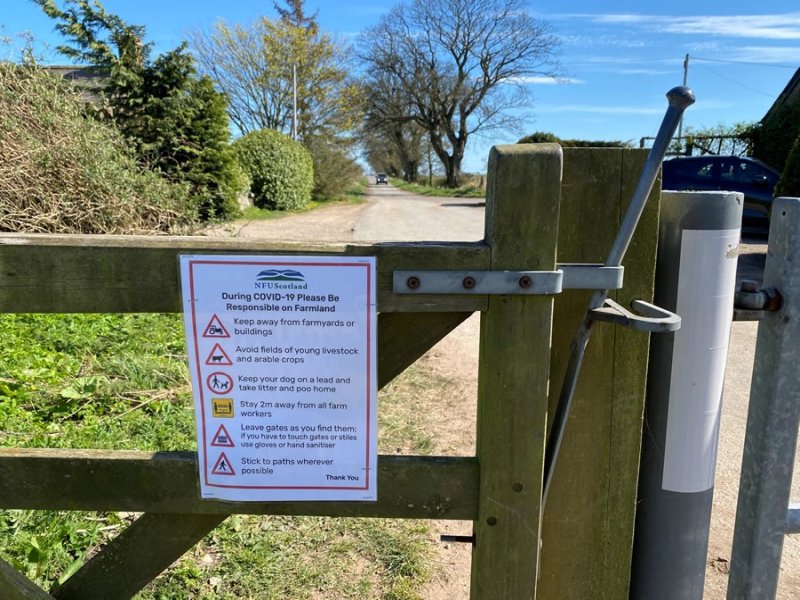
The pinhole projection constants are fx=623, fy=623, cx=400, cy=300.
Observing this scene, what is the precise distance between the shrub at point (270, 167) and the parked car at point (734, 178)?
13125mm

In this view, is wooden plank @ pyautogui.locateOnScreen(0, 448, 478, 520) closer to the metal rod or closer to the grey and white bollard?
the metal rod

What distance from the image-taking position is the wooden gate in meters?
1.27

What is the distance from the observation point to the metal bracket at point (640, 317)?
1.21 m

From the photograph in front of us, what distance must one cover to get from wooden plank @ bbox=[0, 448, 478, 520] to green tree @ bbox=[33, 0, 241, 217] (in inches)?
394

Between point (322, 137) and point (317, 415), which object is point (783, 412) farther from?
point (322, 137)

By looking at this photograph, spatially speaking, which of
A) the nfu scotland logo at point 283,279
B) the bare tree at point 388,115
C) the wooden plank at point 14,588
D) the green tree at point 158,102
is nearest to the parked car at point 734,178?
the green tree at point 158,102

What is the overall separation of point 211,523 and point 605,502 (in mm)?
973

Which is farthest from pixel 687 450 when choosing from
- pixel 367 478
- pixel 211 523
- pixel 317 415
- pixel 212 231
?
pixel 212 231

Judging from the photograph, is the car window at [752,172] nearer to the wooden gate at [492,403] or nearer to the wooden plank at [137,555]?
the wooden gate at [492,403]

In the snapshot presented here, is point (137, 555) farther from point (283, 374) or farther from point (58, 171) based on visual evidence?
point (58, 171)

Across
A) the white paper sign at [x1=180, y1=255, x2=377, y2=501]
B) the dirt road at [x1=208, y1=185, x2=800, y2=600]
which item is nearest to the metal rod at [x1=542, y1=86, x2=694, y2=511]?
the white paper sign at [x1=180, y1=255, x2=377, y2=501]

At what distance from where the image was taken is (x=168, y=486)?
1424mm

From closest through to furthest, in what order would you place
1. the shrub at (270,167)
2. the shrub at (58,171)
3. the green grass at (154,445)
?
the green grass at (154,445), the shrub at (58,171), the shrub at (270,167)

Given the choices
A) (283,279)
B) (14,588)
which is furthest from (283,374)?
(14,588)
